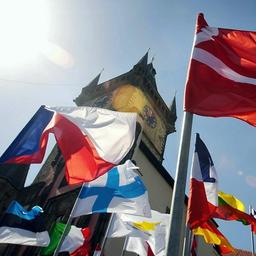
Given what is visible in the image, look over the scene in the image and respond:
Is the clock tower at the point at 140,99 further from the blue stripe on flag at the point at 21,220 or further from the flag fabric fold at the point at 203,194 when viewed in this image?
the flag fabric fold at the point at 203,194

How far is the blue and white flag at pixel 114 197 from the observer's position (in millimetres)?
9031

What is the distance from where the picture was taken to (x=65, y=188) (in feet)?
71.7

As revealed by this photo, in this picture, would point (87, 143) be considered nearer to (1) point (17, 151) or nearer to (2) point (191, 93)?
(1) point (17, 151)

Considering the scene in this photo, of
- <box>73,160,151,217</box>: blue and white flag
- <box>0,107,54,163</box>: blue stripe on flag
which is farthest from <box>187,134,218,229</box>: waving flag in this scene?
<box>0,107,54,163</box>: blue stripe on flag

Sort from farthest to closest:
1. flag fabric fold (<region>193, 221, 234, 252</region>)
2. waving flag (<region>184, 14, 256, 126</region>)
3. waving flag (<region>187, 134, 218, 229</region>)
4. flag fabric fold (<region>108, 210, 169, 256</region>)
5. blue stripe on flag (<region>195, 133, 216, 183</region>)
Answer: flag fabric fold (<region>193, 221, 234, 252</region>)
flag fabric fold (<region>108, 210, 169, 256</region>)
blue stripe on flag (<region>195, 133, 216, 183</region>)
waving flag (<region>187, 134, 218, 229</region>)
waving flag (<region>184, 14, 256, 126</region>)

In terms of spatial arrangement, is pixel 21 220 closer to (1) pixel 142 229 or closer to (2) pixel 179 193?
(1) pixel 142 229

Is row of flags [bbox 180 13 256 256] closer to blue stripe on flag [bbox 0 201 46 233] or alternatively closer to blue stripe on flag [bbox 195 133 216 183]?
blue stripe on flag [bbox 195 133 216 183]

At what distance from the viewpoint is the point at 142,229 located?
11070 millimetres

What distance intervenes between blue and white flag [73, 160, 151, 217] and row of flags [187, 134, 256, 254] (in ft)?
5.80

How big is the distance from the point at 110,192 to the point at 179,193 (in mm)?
5568

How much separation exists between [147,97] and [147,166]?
55.0 ft

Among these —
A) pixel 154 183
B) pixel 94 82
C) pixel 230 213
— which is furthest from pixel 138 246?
pixel 94 82

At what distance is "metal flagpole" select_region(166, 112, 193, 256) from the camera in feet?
12.4

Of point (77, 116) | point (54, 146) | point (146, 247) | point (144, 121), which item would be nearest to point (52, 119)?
point (77, 116)
